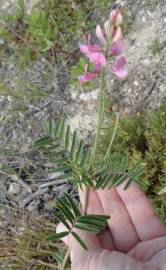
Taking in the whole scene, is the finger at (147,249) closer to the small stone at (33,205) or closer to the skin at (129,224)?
the skin at (129,224)

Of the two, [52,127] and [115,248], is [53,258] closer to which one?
[115,248]

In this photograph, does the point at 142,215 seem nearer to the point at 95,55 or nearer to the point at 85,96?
the point at 95,55

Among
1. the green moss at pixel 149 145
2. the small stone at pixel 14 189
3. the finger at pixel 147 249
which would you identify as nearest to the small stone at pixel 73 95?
the green moss at pixel 149 145

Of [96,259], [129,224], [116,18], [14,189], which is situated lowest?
[96,259]

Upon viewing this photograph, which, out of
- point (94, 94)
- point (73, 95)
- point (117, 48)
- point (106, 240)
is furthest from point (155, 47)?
point (117, 48)

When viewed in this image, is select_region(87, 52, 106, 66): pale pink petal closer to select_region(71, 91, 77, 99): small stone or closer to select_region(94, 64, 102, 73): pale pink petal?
select_region(94, 64, 102, 73): pale pink petal

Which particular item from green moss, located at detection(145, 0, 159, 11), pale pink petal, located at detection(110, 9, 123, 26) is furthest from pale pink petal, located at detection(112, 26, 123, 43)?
green moss, located at detection(145, 0, 159, 11)
